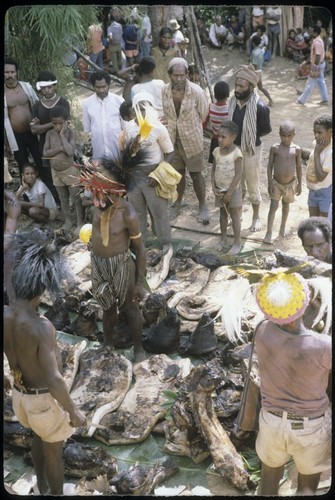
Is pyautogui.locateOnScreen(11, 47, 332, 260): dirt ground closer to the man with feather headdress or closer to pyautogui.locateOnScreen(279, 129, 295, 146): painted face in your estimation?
the man with feather headdress

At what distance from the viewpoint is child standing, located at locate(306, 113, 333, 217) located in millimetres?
6098

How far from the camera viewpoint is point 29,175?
25.1 ft

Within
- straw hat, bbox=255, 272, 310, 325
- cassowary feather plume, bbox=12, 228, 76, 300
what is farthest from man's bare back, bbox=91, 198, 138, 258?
straw hat, bbox=255, 272, 310, 325

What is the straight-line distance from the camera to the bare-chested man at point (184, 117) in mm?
7047

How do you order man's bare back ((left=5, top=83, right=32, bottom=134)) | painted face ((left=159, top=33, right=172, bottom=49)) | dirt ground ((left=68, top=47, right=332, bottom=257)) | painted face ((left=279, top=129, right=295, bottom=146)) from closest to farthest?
painted face ((left=279, top=129, right=295, bottom=146)) < dirt ground ((left=68, top=47, right=332, bottom=257)) < man's bare back ((left=5, top=83, right=32, bottom=134)) < painted face ((left=159, top=33, right=172, bottom=49))

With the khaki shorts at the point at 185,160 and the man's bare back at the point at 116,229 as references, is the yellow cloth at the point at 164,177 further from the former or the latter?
the man's bare back at the point at 116,229

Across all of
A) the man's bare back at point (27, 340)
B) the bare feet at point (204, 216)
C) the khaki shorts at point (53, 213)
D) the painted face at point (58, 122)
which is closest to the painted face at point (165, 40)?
the painted face at point (58, 122)

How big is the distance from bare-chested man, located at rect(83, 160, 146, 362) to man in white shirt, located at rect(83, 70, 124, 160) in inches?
89.8

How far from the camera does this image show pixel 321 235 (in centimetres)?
454

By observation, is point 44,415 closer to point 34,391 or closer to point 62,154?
point 34,391

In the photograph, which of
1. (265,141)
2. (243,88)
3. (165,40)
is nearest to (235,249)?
(243,88)

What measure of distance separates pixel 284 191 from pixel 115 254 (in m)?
2.43

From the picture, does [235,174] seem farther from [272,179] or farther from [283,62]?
[283,62]

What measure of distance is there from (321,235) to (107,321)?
185 cm
